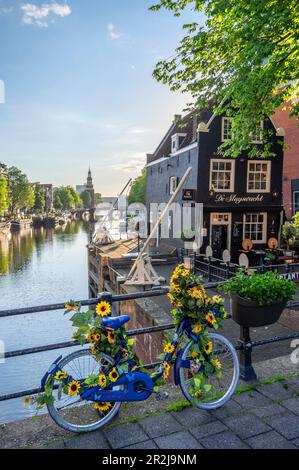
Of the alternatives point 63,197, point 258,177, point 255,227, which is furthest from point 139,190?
point 63,197

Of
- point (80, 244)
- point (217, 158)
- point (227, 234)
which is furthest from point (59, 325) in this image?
point (80, 244)

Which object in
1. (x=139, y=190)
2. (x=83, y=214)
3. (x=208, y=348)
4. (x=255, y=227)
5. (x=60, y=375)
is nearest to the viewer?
(x=60, y=375)

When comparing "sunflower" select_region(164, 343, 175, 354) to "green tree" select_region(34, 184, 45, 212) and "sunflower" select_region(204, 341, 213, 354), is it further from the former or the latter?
"green tree" select_region(34, 184, 45, 212)

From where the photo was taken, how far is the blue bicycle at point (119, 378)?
9.37 feet

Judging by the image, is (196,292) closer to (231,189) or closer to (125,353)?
(125,353)

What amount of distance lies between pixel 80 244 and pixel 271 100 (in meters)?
55.5

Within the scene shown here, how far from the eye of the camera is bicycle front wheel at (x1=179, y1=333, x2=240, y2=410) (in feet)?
10.3

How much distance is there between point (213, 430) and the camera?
2.85m

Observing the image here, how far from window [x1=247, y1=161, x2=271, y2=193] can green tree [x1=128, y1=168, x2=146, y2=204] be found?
120 feet

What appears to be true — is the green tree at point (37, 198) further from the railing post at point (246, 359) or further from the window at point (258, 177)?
the railing post at point (246, 359)

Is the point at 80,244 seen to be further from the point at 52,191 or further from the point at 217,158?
the point at 52,191

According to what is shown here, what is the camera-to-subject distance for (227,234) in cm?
1995

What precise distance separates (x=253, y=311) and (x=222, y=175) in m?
17.2

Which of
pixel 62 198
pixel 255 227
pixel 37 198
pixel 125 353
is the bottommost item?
pixel 125 353
